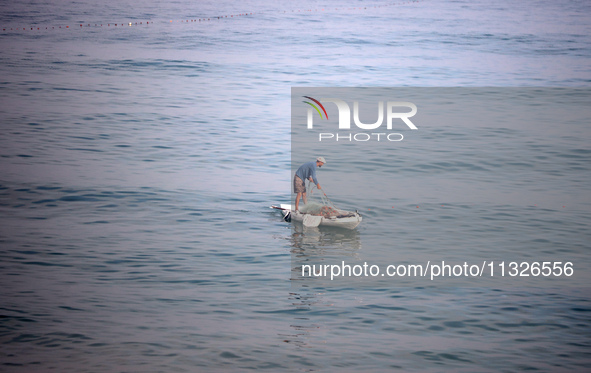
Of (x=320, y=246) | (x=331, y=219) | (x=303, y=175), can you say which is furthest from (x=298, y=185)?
(x=320, y=246)

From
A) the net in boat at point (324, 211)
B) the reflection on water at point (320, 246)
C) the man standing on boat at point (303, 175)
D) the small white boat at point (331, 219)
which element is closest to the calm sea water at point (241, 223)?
the reflection on water at point (320, 246)

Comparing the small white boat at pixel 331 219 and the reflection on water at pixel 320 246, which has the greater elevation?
the small white boat at pixel 331 219

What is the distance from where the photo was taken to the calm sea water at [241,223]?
44.0ft

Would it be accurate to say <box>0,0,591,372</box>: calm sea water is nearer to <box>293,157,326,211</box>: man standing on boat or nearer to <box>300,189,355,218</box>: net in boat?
<box>300,189,355,218</box>: net in boat

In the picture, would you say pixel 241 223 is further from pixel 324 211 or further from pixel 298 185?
pixel 324 211

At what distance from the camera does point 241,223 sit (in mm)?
20734

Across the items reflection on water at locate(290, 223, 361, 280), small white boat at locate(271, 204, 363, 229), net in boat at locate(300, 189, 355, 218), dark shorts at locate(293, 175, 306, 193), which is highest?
dark shorts at locate(293, 175, 306, 193)

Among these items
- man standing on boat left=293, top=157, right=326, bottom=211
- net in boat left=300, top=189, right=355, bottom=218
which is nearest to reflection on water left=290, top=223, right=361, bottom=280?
net in boat left=300, top=189, right=355, bottom=218

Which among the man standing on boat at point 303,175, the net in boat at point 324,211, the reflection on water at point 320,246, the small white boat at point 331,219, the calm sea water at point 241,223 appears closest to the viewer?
the calm sea water at point 241,223

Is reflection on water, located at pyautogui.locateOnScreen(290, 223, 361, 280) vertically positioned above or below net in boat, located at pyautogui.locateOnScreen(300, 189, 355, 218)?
below

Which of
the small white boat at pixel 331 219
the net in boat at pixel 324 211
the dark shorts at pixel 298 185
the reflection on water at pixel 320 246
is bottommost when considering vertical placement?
the reflection on water at pixel 320 246

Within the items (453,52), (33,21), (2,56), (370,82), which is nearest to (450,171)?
(370,82)

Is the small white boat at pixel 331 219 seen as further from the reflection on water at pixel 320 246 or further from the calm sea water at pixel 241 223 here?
the calm sea water at pixel 241 223

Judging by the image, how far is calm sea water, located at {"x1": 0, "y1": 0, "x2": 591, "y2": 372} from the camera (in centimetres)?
1341
